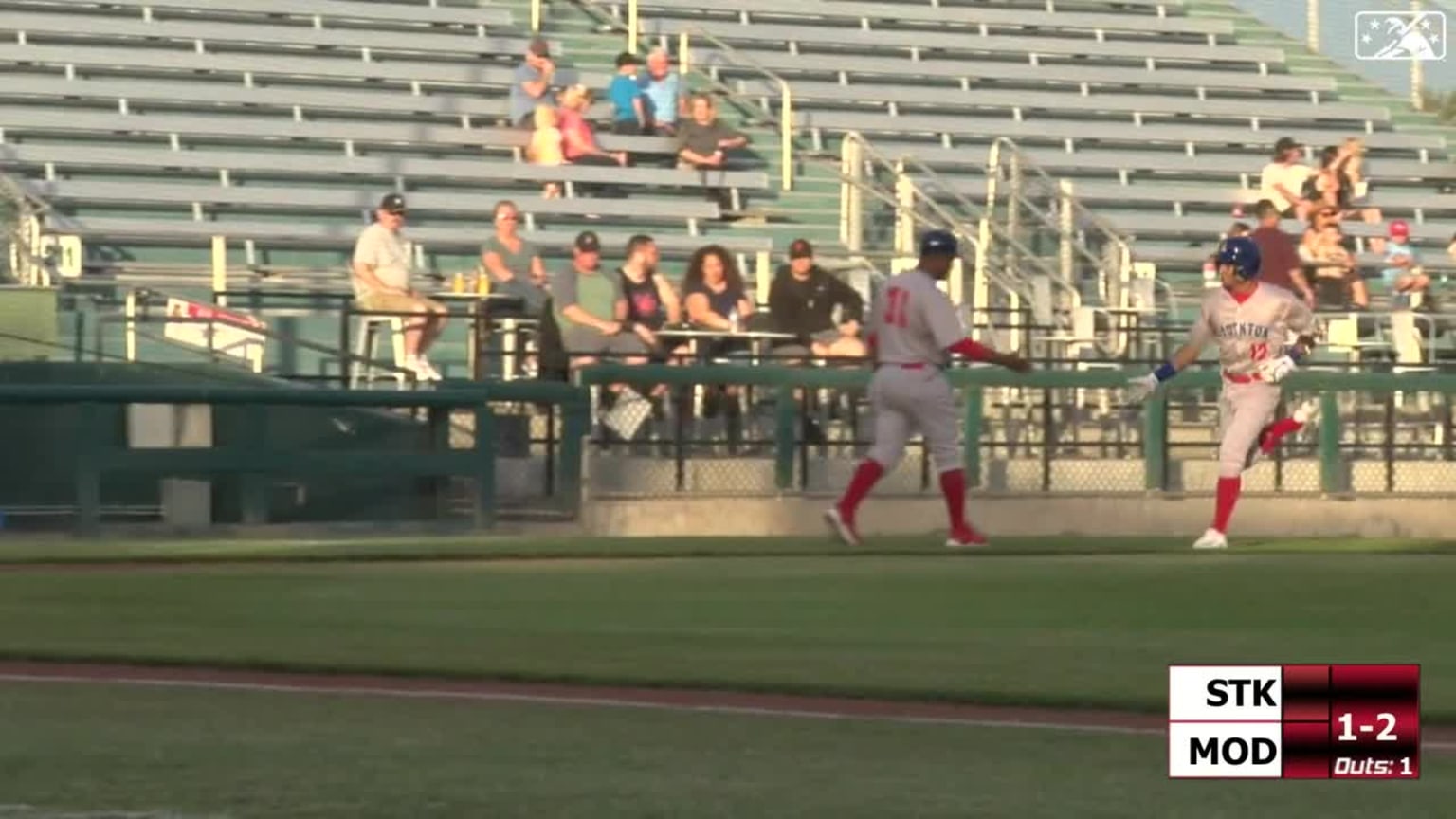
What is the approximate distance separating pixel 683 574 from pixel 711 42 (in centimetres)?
1659

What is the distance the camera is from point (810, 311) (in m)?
24.7

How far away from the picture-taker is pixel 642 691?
1048cm

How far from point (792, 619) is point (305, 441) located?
29.2 ft

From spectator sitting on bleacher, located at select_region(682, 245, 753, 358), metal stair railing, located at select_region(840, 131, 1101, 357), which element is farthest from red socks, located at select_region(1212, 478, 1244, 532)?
metal stair railing, located at select_region(840, 131, 1101, 357)

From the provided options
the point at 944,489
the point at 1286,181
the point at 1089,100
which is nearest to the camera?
the point at 944,489

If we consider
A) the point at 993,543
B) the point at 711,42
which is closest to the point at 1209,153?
the point at 711,42

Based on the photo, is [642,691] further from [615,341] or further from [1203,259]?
[1203,259]

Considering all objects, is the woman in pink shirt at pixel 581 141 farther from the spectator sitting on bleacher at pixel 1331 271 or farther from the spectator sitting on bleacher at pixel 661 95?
the spectator sitting on bleacher at pixel 1331 271

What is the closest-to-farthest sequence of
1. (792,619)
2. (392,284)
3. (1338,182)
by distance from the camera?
1. (792,619)
2. (392,284)
3. (1338,182)

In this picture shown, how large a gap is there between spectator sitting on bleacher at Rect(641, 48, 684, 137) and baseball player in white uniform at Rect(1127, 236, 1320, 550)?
11.4 metres
